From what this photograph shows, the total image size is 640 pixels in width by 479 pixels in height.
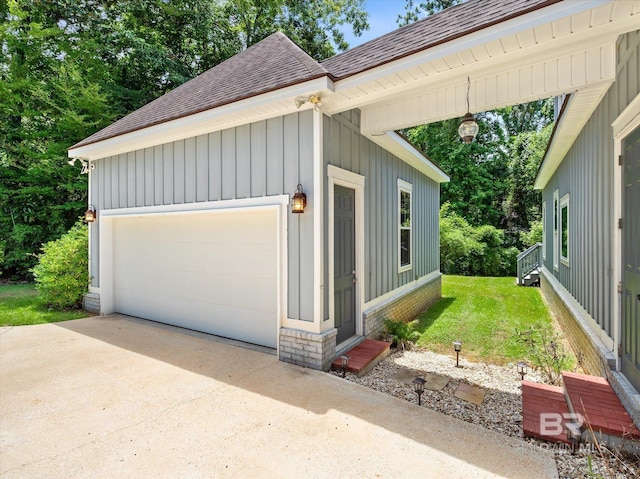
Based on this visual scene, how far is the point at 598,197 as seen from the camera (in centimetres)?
404

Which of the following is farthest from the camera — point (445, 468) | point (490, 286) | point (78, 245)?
point (490, 286)

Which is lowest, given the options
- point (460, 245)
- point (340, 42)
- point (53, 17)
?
point (460, 245)

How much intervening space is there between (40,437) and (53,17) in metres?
16.4

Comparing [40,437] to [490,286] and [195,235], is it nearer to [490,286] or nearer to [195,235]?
[195,235]

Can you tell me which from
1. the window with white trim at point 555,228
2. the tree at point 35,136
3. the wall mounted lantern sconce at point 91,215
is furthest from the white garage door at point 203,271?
the window with white trim at point 555,228

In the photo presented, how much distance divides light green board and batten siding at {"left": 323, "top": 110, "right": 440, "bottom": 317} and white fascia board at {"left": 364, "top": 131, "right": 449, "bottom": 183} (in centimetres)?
10

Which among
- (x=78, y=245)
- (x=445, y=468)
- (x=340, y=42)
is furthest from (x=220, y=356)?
(x=340, y=42)

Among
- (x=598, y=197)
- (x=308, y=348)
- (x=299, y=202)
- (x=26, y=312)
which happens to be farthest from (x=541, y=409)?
(x=26, y=312)

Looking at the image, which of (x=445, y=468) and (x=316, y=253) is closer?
(x=445, y=468)

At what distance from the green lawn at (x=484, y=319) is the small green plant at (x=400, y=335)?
0.79 feet

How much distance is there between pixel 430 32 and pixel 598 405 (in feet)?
12.5

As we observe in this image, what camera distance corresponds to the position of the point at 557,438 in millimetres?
2572

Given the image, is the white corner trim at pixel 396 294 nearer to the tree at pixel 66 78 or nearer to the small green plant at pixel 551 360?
the small green plant at pixel 551 360

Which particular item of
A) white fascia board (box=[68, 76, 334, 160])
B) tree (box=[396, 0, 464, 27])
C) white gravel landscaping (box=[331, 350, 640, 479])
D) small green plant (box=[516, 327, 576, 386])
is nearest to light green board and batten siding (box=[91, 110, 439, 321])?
white fascia board (box=[68, 76, 334, 160])
